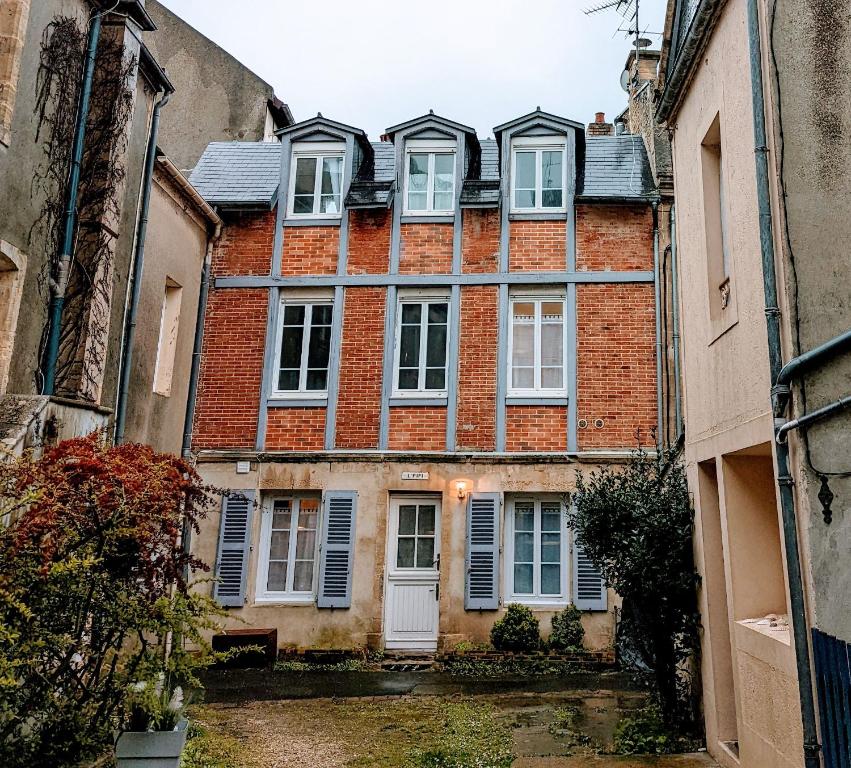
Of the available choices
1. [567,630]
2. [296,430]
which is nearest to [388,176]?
[296,430]

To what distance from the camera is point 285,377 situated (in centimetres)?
1219

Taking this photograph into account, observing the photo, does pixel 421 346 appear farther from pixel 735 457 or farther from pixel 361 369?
pixel 735 457

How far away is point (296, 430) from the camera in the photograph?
11.8 meters

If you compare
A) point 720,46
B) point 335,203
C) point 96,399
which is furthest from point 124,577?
point 335,203

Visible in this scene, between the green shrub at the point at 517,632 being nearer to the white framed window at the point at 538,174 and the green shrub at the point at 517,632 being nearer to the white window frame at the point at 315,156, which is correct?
the white framed window at the point at 538,174

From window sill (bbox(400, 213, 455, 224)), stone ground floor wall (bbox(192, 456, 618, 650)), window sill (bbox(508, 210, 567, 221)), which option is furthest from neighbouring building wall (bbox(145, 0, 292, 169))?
stone ground floor wall (bbox(192, 456, 618, 650))

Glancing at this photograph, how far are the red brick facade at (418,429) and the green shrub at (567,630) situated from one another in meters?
3.03

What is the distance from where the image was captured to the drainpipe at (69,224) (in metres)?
7.04

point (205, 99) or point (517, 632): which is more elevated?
point (205, 99)

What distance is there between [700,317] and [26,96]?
641 cm

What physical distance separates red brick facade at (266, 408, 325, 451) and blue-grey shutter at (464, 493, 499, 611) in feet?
8.70

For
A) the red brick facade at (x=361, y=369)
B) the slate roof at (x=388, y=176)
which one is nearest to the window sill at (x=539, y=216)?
the slate roof at (x=388, y=176)

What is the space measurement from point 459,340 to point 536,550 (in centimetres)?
348

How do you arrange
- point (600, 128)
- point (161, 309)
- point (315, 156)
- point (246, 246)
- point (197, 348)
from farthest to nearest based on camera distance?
point (600, 128) < point (315, 156) < point (246, 246) < point (197, 348) < point (161, 309)
